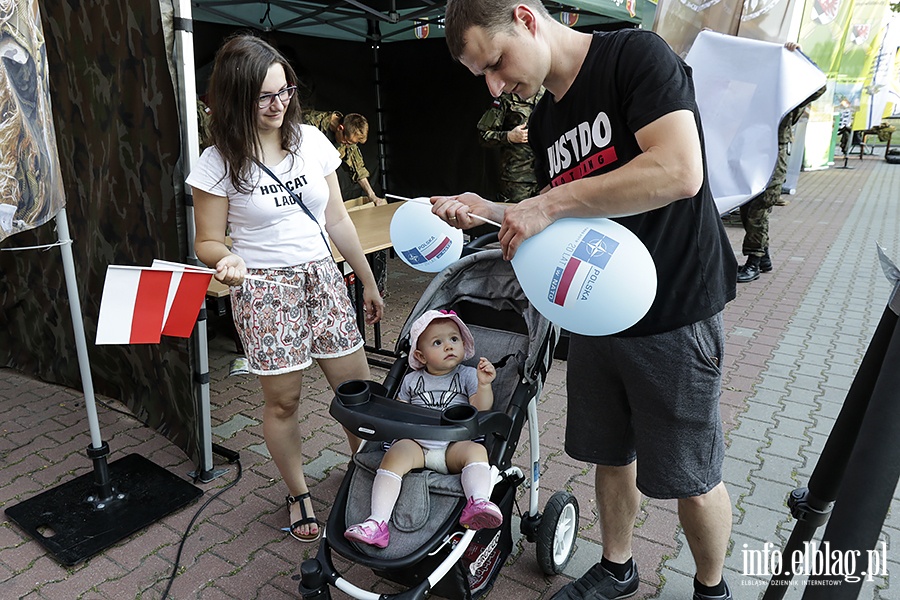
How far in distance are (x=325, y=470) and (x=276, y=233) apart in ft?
4.50

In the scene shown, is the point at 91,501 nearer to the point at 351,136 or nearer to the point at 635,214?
the point at 635,214

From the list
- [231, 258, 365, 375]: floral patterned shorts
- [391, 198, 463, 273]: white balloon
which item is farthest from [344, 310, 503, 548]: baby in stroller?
[231, 258, 365, 375]: floral patterned shorts

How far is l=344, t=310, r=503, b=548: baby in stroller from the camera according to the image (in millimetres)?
1797

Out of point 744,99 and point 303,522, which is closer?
point 303,522

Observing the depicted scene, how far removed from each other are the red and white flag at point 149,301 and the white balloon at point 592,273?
3.93ft

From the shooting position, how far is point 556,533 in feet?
7.57

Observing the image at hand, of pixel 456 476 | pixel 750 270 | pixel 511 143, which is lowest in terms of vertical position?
pixel 750 270

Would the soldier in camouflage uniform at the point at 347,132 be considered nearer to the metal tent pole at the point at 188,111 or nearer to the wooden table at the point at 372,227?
the wooden table at the point at 372,227

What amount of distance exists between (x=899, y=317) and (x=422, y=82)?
787 cm

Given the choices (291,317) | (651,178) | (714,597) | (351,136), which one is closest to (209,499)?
(291,317)

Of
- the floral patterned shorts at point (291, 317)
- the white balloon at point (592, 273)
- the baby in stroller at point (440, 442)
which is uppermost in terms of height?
the white balloon at point (592, 273)

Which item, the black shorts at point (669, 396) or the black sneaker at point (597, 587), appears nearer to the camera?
the black shorts at point (669, 396)

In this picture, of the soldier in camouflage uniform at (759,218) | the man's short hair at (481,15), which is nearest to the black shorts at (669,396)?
the man's short hair at (481,15)

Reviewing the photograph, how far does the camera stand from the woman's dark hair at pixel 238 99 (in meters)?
2.12
